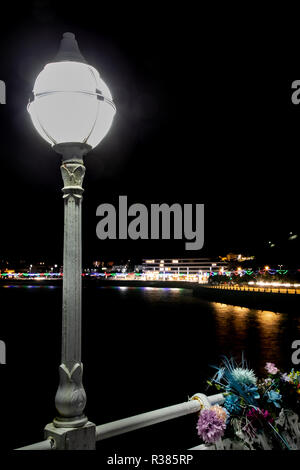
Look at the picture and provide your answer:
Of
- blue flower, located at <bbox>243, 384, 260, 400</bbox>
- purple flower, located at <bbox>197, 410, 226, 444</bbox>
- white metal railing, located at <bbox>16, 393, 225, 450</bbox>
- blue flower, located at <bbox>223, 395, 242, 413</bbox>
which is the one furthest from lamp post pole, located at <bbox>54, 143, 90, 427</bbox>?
blue flower, located at <bbox>243, 384, 260, 400</bbox>

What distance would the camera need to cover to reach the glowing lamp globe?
11.4 feet

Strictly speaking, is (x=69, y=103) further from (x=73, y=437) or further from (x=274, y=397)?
(x=274, y=397)

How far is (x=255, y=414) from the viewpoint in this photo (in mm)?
3607

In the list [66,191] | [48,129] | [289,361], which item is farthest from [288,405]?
[289,361]

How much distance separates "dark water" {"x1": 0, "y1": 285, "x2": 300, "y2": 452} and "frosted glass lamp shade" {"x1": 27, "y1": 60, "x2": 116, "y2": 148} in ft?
12.8

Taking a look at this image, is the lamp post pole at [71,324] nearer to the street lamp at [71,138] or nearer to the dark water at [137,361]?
the street lamp at [71,138]

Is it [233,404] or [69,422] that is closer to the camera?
[69,422]

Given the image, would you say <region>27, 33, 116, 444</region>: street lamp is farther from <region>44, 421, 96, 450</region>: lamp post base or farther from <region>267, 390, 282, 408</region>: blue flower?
<region>267, 390, 282, 408</region>: blue flower

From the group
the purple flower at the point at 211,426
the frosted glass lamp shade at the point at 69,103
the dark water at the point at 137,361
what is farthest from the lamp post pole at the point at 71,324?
the dark water at the point at 137,361

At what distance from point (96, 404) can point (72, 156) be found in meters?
16.6

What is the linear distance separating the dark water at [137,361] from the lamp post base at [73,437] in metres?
2.09

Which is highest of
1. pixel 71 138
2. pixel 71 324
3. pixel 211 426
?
pixel 71 138

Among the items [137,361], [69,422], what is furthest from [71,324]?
[137,361]

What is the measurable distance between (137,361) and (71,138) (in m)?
26.2
